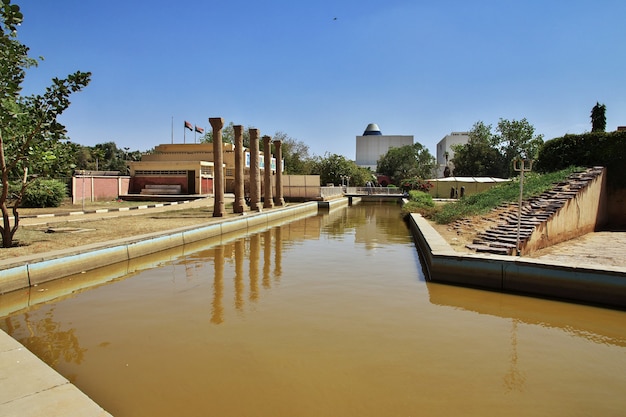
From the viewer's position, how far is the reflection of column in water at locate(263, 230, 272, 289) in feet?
28.8

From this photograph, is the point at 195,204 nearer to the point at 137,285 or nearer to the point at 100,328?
the point at 137,285

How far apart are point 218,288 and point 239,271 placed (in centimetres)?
166

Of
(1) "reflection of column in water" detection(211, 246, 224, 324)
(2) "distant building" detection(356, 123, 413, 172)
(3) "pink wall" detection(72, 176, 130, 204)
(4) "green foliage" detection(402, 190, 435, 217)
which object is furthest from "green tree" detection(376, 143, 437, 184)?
(1) "reflection of column in water" detection(211, 246, 224, 324)

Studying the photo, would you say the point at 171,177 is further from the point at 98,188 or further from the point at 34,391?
the point at 34,391

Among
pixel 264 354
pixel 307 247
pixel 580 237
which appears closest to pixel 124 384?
pixel 264 354

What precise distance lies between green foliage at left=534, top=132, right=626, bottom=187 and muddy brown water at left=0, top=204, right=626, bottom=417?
1090cm

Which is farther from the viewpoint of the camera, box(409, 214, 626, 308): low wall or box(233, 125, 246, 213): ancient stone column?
box(233, 125, 246, 213): ancient stone column

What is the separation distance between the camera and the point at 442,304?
7285 mm

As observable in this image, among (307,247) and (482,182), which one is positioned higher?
(482,182)

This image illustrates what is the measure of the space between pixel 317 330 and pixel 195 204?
21.4 metres

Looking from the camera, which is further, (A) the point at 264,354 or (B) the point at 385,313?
(B) the point at 385,313

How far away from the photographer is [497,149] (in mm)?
51906

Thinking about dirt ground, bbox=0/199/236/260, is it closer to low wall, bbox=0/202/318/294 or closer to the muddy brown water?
low wall, bbox=0/202/318/294

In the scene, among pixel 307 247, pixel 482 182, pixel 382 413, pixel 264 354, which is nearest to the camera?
pixel 382 413
